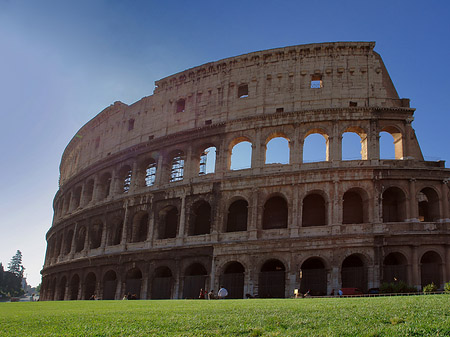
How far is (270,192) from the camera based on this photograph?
3031cm

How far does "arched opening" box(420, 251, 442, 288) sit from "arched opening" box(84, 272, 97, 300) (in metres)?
24.8

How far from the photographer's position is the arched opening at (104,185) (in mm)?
41219

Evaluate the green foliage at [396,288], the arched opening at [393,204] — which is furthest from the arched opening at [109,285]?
the arched opening at [393,204]

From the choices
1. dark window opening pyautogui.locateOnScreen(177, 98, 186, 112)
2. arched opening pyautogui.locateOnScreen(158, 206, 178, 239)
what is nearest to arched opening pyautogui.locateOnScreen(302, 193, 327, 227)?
arched opening pyautogui.locateOnScreen(158, 206, 178, 239)

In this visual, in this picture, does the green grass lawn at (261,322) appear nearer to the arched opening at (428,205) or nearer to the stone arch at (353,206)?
the stone arch at (353,206)

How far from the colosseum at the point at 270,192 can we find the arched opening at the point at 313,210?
7cm

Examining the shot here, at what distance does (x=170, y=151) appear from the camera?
118ft

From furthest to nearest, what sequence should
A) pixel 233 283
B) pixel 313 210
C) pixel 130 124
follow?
pixel 130 124 → pixel 313 210 → pixel 233 283

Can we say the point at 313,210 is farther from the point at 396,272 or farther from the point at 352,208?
the point at 396,272

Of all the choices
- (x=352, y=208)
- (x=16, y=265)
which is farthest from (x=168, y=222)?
(x=16, y=265)

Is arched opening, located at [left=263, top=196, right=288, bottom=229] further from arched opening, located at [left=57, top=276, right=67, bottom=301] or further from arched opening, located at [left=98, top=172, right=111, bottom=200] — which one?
arched opening, located at [left=57, top=276, right=67, bottom=301]

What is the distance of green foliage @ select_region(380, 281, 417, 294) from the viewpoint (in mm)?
24828

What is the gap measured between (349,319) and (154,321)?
193 inches

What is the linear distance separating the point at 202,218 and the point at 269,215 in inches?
202
